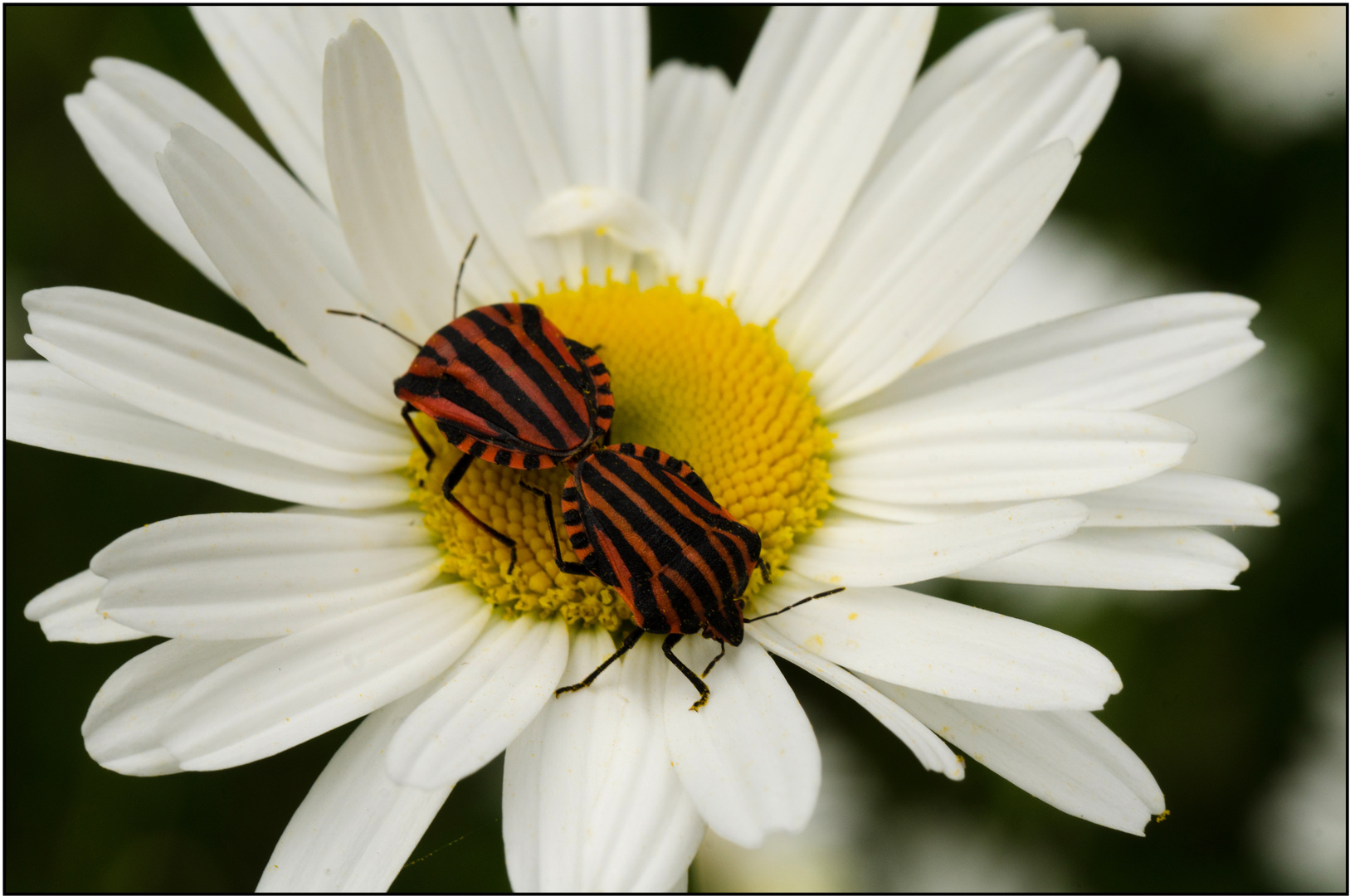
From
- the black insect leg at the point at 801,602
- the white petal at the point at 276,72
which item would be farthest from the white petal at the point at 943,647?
the white petal at the point at 276,72

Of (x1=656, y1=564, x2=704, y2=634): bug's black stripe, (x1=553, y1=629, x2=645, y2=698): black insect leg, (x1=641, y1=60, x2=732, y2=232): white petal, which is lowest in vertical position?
(x1=553, y1=629, x2=645, y2=698): black insect leg

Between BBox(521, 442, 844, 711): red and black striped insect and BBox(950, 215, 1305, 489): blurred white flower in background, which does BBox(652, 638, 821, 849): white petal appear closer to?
BBox(521, 442, 844, 711): red and black striped insect

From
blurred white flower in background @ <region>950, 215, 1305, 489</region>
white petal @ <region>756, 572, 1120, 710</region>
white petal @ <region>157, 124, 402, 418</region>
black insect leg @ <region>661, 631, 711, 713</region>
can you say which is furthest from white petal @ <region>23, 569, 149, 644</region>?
blurred white flower in background @ <region>950, 215, 1305, 489</region>

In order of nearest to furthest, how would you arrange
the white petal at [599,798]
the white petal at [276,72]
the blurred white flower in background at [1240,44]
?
the white petal at [599,798] → the white petal at [276,72] → the blurred white flower in background at [1240,44]

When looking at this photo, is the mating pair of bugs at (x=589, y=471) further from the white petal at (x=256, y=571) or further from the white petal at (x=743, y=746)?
the white petal at (x=256, y=571)

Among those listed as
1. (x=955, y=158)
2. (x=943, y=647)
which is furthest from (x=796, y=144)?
(x=943, y=647)
